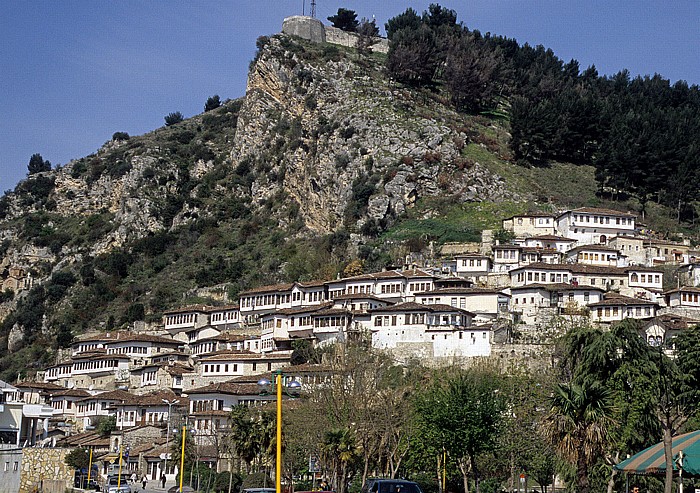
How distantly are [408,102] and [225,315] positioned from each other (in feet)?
163

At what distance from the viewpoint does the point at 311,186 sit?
137 meters

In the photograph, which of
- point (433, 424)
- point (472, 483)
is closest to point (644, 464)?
point (433, 424)

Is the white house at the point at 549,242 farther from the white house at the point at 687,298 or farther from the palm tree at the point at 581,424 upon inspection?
the palm tree at the point at 581,424

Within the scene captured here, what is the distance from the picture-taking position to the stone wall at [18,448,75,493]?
50.1 m

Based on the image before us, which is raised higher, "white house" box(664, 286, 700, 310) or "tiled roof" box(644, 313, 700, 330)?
"white house" box(664, 286, 700, 310)

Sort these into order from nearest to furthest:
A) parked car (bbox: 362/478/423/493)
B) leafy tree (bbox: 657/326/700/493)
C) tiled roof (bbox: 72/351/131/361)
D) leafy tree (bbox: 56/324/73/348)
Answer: parked car (bbox: 362/478/423/493)
leafy tree (bbox: 657/326/700/493)
tiled roof (bbox: 72/351/131/361)
leafy tree (bbox: 56/324/73/348)

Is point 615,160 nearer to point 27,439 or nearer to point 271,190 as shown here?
point 271,190

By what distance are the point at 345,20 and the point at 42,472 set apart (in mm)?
149146

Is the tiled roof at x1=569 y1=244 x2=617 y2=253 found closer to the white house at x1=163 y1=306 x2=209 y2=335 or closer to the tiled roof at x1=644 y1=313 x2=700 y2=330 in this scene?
the tiled roof at x1=644 y1=313 x2=700 y2=330

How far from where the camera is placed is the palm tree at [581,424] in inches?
1534

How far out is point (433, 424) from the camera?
172 feet

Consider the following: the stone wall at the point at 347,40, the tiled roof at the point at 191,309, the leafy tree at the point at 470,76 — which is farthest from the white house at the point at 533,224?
the stone wall at the point at 347,40

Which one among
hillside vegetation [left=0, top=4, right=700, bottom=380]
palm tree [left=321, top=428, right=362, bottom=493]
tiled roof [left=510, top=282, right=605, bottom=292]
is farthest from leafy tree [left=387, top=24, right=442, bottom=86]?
palm tree [left=321, top=428, right=362, bottom=493]

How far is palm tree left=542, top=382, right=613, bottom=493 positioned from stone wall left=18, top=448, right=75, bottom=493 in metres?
25.9
